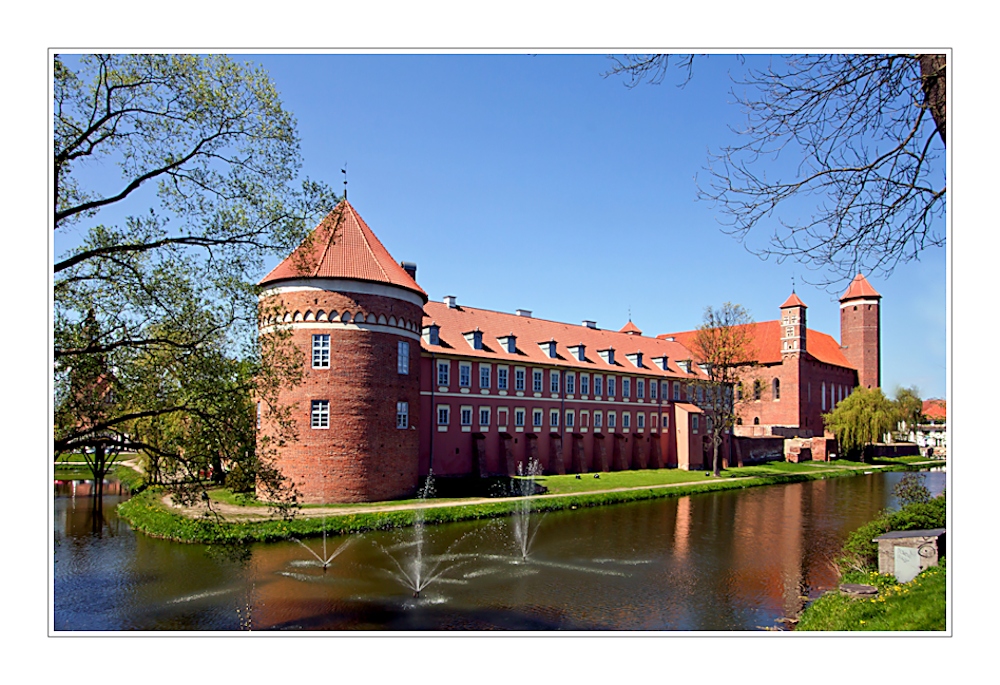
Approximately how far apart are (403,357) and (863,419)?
37410 mm

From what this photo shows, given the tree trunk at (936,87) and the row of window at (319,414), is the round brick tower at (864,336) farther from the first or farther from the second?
the tree trunk at (936,87)

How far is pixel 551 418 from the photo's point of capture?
112 ft

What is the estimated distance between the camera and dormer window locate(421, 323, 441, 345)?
96.0ft

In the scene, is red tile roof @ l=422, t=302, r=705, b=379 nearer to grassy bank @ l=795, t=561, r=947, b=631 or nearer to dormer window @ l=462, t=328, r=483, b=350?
dormer window @ l=462, t=328, r=483, b=350

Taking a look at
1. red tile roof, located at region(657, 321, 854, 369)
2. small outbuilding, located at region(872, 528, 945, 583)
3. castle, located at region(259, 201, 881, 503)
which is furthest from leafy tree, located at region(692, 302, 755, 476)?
small outbuilding, located at region(872, 528, 945, 583)

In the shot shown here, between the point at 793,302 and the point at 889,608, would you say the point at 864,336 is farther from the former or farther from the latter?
the point at 889,608

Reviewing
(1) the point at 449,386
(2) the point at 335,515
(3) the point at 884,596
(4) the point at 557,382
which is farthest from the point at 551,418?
(3) the point at 884,596

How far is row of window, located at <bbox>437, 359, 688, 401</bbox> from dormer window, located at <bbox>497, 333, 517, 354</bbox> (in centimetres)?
95

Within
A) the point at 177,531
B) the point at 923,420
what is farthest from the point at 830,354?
the point at 177,531

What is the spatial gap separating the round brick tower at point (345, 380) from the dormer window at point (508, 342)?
403 inches

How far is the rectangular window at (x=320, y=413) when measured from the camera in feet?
Result: 72.3

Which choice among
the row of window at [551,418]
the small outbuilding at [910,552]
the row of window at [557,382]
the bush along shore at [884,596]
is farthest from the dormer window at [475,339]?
the small outbuilding at [910,552]

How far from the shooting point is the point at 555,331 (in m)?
38.9

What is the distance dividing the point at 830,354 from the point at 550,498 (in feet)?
158
